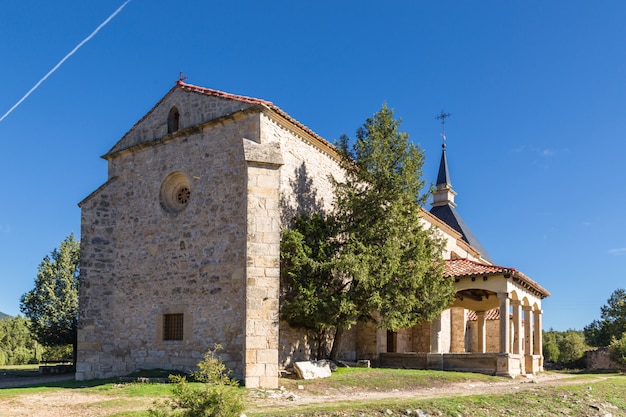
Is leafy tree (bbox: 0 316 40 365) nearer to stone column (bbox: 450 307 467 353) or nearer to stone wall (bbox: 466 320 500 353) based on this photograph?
stone column (bbox: 450 307 467 353)

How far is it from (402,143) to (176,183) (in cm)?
773

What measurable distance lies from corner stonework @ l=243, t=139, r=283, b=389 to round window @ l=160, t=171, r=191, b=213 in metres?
3.39

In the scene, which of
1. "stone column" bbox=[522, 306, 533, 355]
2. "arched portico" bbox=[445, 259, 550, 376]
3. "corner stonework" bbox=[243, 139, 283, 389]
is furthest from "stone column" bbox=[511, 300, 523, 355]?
"corner stonework" bbox=[243, 139, 283, 389]

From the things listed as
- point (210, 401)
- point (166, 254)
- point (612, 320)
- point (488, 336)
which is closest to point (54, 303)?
point (166, 254)

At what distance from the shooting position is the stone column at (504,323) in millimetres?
20547

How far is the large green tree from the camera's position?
683 inches

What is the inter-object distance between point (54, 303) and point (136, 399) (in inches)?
681

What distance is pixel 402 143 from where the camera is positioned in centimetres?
1945

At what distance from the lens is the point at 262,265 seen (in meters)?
15.6

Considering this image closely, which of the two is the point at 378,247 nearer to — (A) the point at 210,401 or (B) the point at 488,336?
(A) the point at 210,401

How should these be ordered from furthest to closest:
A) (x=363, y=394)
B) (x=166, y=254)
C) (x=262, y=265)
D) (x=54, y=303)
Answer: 1. (x=54, y=303)
2. (x=166, y=254)
3. (x=262, y=265)
4. (x=363, y=394)

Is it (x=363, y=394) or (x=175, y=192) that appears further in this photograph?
(x=175, y=192)

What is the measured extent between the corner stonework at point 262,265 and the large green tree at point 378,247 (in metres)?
1.58

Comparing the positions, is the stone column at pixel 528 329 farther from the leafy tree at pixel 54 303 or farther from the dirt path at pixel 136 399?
the leafy tree at pixel 54 303
